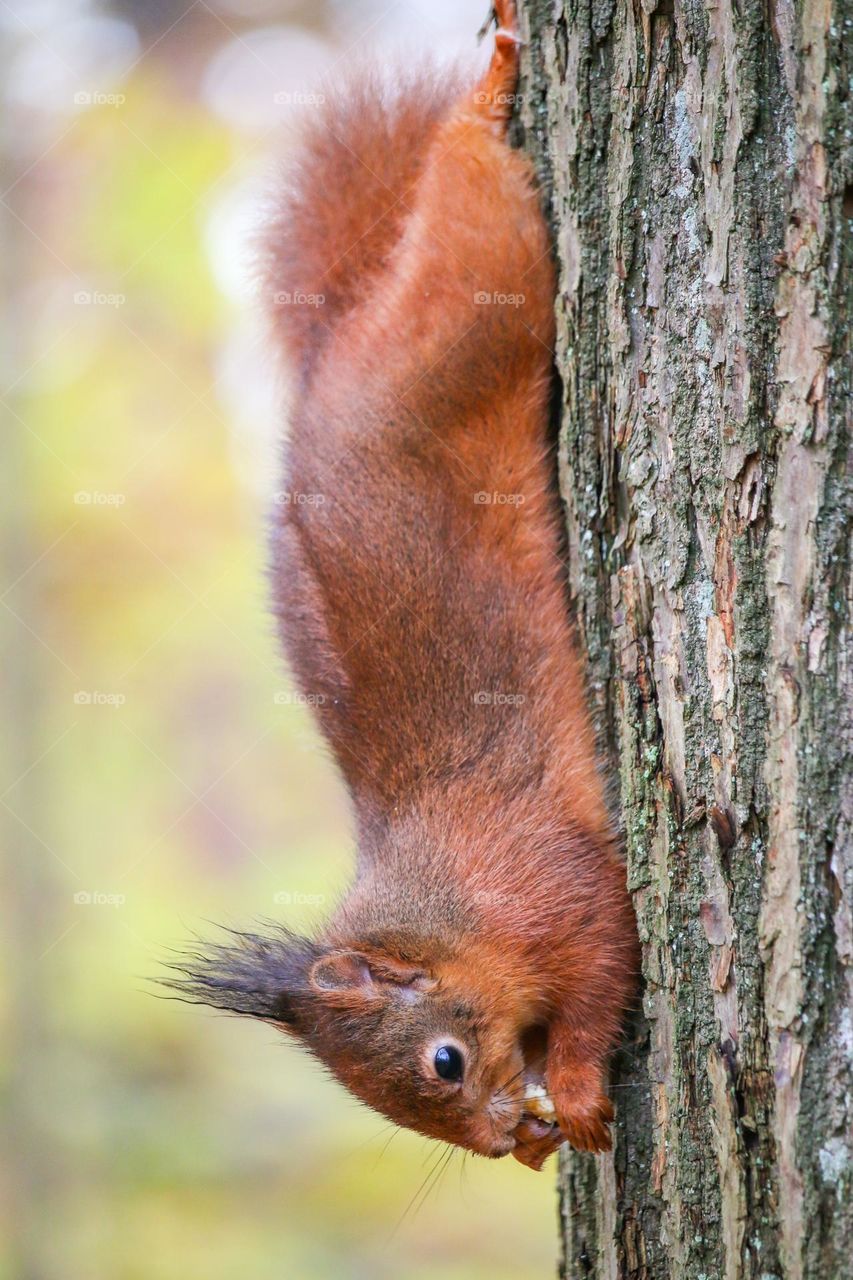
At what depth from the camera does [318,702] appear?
3227mm

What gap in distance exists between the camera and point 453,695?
2984 millimetres

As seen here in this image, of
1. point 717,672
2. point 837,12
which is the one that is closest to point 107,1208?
point 717,672

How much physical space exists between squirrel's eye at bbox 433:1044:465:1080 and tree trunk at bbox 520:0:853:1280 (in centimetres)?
44

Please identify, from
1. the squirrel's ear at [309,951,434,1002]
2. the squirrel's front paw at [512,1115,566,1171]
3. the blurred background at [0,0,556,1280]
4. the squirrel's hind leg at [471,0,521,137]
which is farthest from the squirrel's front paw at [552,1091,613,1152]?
the blurred background at [0,0,556,1280]

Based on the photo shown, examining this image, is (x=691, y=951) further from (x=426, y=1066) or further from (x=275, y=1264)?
(x=275, y=1264)

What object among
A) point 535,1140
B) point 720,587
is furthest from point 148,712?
point 720,587

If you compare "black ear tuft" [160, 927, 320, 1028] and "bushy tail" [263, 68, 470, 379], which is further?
"bushy tail" [263, 68, 470, 379]

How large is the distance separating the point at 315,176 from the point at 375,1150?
5400mm

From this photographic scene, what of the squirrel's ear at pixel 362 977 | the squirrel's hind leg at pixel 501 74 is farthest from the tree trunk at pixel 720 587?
the squirrel's ear at pixel 362 977

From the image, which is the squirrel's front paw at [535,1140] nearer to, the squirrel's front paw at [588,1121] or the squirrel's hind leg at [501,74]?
the squirrel's front paw at [588,1121]

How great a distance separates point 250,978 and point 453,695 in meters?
0.90

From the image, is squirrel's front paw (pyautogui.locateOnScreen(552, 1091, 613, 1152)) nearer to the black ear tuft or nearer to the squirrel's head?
the squirrel's head

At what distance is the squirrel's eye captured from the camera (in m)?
2.84

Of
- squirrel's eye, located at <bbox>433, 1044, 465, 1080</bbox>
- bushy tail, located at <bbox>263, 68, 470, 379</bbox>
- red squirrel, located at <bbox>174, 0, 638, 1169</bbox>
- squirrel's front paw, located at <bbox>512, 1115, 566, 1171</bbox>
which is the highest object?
bushy tail, located at <bbox>263, 68, 470, 379</bbox>
